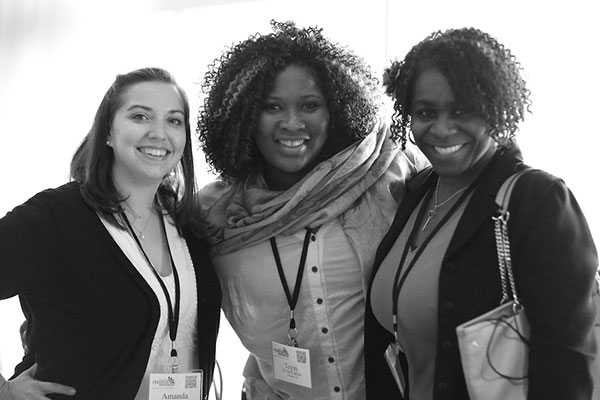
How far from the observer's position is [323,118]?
2.14 metres

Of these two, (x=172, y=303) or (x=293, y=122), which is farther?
(x=293, y=122)

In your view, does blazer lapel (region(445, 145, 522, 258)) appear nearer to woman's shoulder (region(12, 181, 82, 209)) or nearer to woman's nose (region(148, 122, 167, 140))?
woman's nose (region(148, 122, 167, 140))

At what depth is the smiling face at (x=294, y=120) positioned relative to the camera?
2.11m

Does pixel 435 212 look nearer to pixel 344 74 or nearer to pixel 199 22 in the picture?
pixel 344 74

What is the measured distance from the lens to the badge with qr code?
1814 mm

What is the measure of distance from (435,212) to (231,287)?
74cm

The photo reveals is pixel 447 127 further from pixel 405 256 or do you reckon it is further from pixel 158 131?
pixel 158 131

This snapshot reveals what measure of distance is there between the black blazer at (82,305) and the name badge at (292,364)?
1.42ft

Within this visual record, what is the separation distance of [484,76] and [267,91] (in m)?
0.79

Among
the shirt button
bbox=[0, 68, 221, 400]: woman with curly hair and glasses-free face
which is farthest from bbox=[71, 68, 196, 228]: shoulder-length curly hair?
the shirt button

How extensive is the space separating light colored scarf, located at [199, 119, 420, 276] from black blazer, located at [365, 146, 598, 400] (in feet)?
1.53

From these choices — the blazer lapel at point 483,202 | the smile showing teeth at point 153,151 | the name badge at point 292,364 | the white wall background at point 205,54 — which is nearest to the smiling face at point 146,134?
the smile showing teeth at point 153,151

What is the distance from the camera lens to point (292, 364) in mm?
2006

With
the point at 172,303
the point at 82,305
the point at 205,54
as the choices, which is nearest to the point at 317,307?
the point at 172,303
